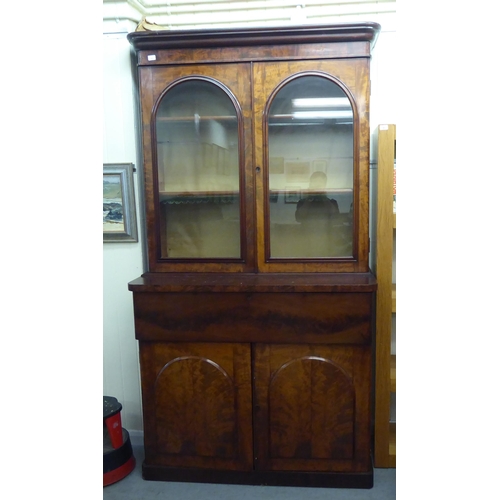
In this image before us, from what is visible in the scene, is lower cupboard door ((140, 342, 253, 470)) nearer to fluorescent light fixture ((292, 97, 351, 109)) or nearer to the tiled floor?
the tiled floor

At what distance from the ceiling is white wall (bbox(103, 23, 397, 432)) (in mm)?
90

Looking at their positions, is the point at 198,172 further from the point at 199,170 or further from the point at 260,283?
the point at 260,283

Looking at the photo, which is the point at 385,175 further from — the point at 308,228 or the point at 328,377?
the point at 328,377

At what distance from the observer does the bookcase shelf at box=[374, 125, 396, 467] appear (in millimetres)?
1731

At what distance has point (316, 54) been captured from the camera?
5.26ft

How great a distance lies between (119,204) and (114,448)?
1175 mm

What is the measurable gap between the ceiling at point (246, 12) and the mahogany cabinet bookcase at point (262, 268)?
14.3 inches

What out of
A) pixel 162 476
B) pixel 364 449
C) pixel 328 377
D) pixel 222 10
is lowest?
pixel 162 476

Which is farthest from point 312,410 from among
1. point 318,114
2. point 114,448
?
point 318,114

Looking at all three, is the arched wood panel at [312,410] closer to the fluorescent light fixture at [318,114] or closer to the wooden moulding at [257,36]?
the fluorescent light fixture at [318,114]

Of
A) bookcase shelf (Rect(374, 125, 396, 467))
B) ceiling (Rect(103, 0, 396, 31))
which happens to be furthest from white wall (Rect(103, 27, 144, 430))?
bookcase shelf (Rect(374, 125, 396, 467))

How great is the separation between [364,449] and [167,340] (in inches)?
38.5
